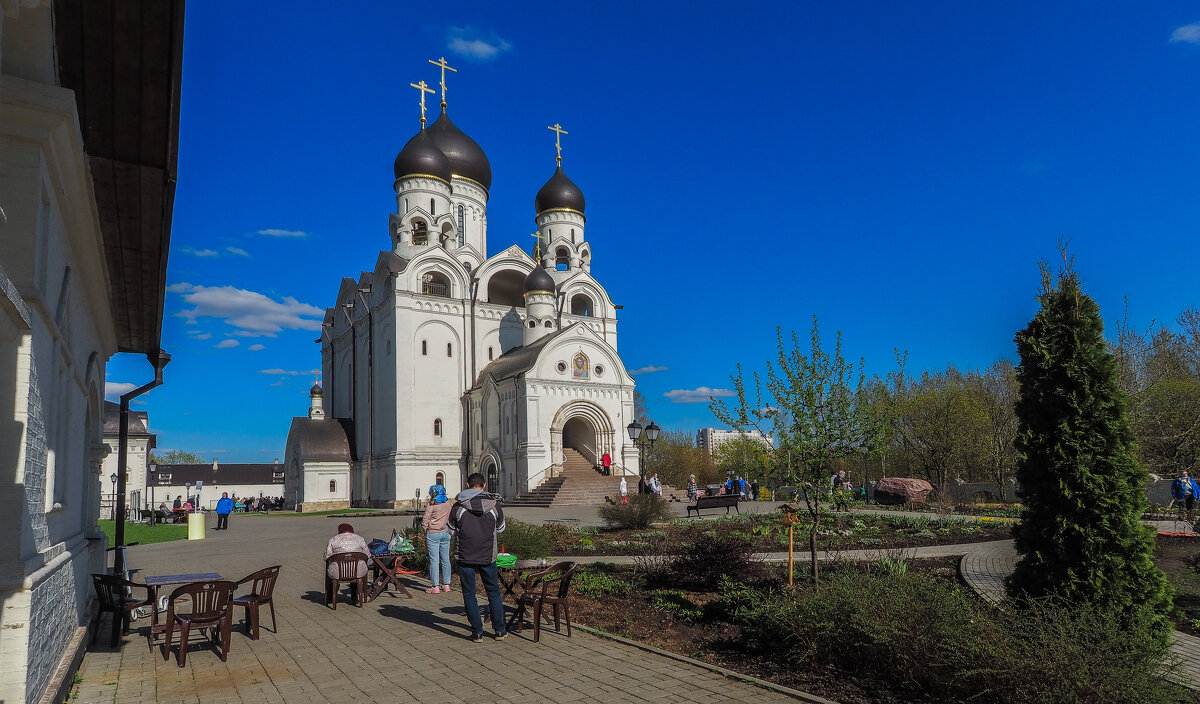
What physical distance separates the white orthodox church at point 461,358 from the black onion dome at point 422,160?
0.09m

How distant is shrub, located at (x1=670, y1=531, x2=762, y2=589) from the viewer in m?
9.57

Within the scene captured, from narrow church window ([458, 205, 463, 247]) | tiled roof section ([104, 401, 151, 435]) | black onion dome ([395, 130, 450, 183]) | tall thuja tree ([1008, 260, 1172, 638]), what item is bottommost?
tall thuja tree ([1008, 260, 1172, 638])

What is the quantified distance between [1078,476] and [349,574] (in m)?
7.98

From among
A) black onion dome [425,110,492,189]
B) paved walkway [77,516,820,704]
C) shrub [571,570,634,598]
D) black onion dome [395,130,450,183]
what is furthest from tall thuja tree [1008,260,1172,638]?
black onion dome [425,110,492,189]

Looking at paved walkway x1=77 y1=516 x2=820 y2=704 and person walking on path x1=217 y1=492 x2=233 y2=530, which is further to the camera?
person walking on path x1=217 y1=492 x2=233 y2=530

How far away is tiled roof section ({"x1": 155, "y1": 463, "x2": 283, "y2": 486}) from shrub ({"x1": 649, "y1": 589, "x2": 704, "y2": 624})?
88715 millimetres

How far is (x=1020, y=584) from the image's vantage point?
22.7 feet

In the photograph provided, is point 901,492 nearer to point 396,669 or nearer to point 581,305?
point 581,305

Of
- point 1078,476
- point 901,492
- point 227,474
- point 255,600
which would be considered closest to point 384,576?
point 255,600

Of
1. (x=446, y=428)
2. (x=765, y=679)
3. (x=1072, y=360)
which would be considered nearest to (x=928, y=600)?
(x=765, y=679)

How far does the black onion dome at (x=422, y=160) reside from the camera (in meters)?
42.6

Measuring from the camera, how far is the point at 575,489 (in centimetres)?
3388

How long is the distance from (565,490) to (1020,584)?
1079 inches

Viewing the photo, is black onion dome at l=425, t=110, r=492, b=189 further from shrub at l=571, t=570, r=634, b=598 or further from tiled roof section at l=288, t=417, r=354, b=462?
shrub at l=571, t=570, r=634, b=598
